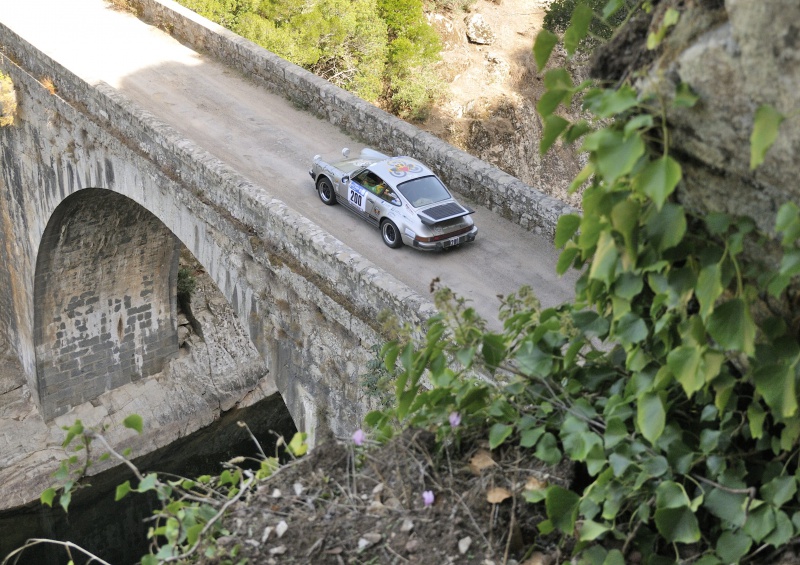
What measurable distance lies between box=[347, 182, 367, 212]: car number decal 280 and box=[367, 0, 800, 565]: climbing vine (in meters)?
7.28

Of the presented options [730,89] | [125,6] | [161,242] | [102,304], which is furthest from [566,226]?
[102,304]

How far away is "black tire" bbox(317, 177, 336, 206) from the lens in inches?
476

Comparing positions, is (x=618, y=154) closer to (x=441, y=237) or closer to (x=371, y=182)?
(x=441, y=237)

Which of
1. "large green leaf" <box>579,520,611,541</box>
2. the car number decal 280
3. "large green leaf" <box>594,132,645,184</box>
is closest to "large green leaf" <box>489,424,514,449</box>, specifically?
"large green leaf" <box>579,520,611,541</box>

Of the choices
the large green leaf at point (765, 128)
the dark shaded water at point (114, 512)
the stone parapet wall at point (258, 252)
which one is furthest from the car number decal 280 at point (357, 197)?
the dark shaded water at point (114, 512)

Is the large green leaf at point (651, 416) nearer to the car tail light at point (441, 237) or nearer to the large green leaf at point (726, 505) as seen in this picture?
the large green leaf at point (726, 505)

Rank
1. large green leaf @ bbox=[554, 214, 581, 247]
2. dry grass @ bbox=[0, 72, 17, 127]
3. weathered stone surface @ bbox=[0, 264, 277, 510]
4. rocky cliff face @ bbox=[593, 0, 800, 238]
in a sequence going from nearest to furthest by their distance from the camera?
rocky cliff face @ bbox=[593, 0, 800, 238] < large green leaf @ bbox=[554, 214, 581, 247] < dry grass @ bbox=[0, 72, 17, 127] < weathered stone surface @ bbox=[0, 264, 277, 510]

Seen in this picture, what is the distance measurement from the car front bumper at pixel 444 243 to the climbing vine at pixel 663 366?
647 cm

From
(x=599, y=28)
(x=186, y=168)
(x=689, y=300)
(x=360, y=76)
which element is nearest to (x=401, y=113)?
(x=360, y=76)

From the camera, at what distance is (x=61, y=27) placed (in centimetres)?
1884

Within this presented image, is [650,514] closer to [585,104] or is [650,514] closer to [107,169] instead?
[585,104]

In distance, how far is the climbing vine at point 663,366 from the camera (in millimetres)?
3436

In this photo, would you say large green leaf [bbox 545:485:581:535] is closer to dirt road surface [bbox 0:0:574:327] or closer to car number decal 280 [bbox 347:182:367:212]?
dirt road surface [bbox 0:0:574:327]

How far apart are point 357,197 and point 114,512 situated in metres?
11.1
